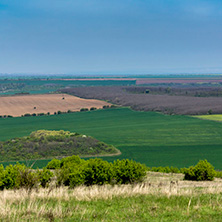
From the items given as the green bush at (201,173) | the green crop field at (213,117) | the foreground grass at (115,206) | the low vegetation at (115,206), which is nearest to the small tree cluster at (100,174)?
the low vegetation at (115,206)

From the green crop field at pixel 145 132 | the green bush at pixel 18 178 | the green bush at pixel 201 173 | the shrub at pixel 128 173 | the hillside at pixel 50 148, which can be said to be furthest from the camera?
the hillside at pixel 50 148

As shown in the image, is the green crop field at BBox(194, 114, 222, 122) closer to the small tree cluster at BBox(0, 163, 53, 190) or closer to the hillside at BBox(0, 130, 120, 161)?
the hillside at BBox(0, 130, 120, 161)

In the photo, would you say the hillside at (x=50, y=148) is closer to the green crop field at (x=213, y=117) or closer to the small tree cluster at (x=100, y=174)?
the small tree cluster at (x=100, y=174)

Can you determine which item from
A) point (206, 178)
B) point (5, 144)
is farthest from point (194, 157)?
point (5, 144)

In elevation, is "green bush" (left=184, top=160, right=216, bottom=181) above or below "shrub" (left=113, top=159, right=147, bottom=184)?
below

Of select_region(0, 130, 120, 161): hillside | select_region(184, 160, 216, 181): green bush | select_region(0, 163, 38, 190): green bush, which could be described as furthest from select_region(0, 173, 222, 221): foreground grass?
select_region(0, 130, 120, 161): hillside

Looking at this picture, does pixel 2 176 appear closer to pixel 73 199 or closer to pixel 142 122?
pixel 73 199
